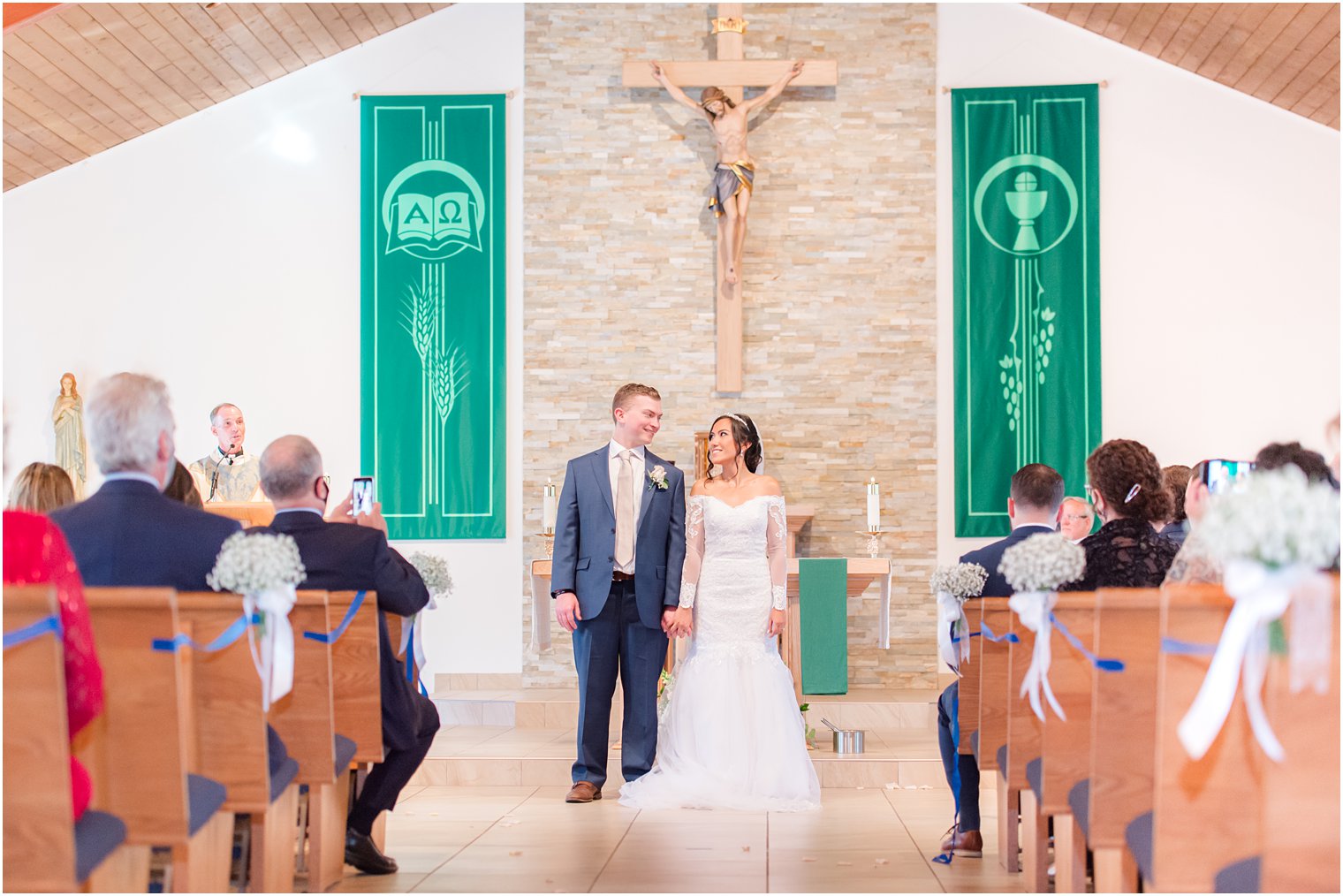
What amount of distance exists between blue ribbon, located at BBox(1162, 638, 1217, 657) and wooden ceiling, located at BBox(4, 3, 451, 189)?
21.3 feet

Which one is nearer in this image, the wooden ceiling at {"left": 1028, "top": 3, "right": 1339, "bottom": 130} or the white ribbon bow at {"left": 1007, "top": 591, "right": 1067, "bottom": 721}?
the white ribbon bow at {"left": 1007, "top": 591, "right": 1067, "bottom": 721}

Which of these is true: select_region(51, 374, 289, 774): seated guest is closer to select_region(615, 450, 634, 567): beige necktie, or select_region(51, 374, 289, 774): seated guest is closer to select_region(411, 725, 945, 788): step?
select_region(615, 450, 634, 567): beige necktie

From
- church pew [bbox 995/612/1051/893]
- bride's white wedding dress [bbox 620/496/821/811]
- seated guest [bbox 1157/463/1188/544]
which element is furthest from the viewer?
bride's white wedding dress [bbox 620/496/821/811]

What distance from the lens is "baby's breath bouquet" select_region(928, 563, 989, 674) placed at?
395cm

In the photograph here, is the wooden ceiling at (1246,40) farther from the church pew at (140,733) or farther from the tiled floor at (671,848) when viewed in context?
the church pew at (140,733)

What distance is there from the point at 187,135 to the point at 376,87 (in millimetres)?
1270

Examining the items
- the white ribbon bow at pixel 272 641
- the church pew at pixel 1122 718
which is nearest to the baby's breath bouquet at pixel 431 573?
the white ribbon bow at pixel 272 641

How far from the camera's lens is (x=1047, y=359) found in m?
8.23

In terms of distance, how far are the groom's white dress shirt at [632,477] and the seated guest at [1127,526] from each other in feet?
6.73

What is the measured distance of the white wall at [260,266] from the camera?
27.3ft

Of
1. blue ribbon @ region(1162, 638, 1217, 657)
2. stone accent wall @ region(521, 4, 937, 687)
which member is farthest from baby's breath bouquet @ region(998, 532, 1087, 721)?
stone accent wall @ region(521, 4, 937, 687)

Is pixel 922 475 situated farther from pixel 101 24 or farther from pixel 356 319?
pixel 101 24

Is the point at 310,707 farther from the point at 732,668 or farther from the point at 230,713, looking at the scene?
the point at 732,668

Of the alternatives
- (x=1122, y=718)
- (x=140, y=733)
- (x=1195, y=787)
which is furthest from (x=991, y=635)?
(x=140, y=733)
